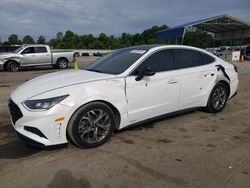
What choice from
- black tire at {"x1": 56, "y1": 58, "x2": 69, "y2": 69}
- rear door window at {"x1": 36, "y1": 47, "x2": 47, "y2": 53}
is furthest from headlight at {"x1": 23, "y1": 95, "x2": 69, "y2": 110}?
black tire at {"x1": 56, "y1": 58, "x2": 69, "y2": 69}

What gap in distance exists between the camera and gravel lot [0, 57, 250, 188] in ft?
10.3

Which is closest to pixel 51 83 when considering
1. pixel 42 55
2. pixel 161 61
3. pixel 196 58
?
pixel 161 61

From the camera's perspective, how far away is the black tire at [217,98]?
568cm

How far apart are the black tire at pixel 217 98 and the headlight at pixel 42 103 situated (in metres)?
3.45

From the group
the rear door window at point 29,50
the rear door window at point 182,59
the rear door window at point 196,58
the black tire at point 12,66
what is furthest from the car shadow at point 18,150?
the rear door window at point 29,50

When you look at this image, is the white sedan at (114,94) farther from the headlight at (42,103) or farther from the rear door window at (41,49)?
the rear door window at (41,49)

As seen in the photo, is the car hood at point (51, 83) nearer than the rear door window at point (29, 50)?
Yes

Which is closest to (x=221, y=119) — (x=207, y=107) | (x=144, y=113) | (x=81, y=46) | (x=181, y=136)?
(x=207, y=107)

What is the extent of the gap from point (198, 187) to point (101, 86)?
198 centimetres

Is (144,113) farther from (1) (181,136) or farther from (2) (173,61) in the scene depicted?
(2) (173,61)

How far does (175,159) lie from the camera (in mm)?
3674

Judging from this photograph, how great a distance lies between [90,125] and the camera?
3959 millimetres

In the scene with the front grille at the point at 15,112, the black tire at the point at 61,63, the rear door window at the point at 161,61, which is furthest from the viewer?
the black tire at the point at 61,63

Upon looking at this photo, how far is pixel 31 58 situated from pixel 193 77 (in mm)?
14693
